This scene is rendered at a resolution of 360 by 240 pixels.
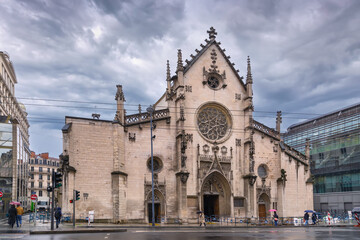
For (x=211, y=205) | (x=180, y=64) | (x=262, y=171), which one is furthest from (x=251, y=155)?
(x=180, y=64)

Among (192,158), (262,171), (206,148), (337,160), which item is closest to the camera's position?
(192,158)

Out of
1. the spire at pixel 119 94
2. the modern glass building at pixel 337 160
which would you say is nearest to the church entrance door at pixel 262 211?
the modern glass building at pixel 337 160

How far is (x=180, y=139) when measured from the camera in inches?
1502

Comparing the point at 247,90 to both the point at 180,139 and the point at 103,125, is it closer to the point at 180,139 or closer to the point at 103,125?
the point at 180,139

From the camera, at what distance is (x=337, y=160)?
59281mm

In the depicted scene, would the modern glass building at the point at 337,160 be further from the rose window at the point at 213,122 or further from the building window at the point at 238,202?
the rose window at the point at 213,122

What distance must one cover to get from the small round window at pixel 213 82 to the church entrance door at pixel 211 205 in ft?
38.7

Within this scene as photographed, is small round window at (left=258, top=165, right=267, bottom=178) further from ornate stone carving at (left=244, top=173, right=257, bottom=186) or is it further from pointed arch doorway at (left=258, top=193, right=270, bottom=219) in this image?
ornate stone carving at (left=244, top=173, right=257, bottom=186)

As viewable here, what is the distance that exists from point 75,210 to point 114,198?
350 centimetres

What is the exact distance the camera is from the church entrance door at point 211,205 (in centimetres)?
4122

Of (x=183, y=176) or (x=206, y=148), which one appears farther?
(x=206, y=148)

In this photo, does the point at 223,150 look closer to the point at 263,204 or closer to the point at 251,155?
the point at 251,155

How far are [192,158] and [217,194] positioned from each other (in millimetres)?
5064

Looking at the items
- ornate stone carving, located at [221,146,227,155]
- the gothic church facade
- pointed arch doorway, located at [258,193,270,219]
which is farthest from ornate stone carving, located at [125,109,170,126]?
pointed arch doorway, located at [258,193,270,219]
